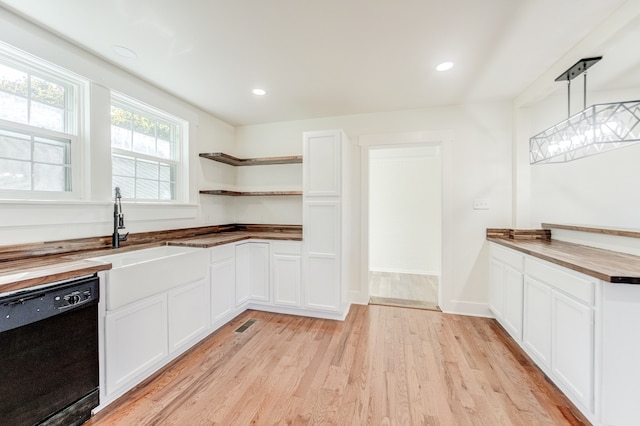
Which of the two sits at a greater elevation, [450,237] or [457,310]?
[450,237]

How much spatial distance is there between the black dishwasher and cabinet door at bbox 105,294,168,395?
0.09 m

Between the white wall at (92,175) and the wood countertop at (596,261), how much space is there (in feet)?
11.3

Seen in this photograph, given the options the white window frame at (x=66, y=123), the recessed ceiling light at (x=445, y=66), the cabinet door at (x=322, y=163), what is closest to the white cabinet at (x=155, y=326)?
the white window frame at (x=66, y=123)

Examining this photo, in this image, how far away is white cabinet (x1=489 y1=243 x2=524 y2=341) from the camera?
224 cm

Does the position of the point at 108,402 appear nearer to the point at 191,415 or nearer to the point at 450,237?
the point at 191,415

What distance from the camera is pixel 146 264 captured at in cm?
180

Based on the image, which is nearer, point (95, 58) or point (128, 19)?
point (128, 19)

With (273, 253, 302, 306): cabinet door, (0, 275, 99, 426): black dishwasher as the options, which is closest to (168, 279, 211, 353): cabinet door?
(0, 275, 99, 426): black dishwasher

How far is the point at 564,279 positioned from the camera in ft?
5.44

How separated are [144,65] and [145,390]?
8.45ft

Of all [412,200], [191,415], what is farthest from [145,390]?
[412,200]

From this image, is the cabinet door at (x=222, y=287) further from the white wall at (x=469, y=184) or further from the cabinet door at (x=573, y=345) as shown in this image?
the cabinet door at (x=573, y=345)

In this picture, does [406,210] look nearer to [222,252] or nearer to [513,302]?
[513,302]

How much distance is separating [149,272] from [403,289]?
11.1ft
